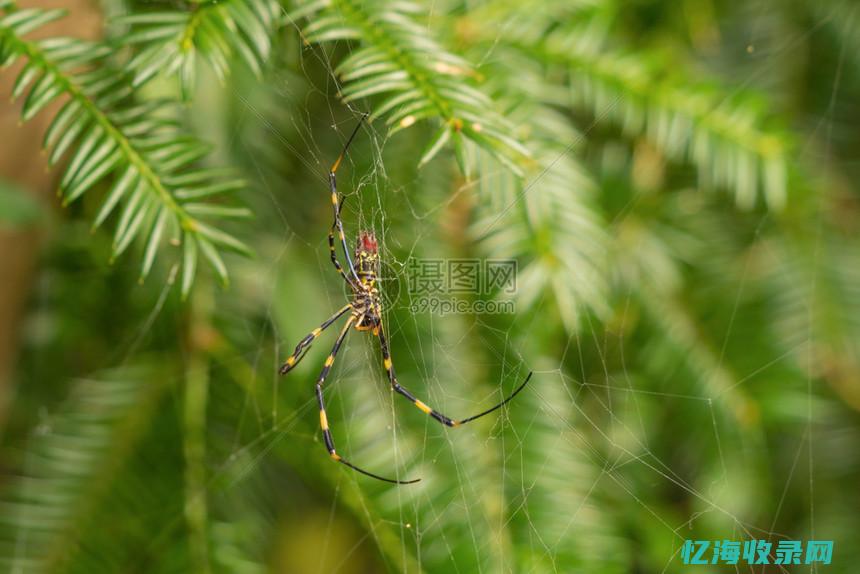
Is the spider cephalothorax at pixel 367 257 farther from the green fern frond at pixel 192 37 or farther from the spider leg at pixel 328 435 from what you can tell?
the green fern frond at pixel 192 37

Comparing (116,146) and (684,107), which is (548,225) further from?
(116,146)

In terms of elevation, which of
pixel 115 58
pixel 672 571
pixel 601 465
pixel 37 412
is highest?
pixel 115 58

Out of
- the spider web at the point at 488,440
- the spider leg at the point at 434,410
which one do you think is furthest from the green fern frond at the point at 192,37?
the spider leg at the point at 434,410

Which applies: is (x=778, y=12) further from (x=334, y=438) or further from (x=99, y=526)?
(x=99, y=526)

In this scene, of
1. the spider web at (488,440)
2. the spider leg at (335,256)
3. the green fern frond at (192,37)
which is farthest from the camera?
the spider leg at (335,256)

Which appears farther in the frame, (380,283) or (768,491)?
(380,283)

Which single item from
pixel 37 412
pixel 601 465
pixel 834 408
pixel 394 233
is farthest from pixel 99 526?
pixel 834 408

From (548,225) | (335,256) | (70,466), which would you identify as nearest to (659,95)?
(548,225)
